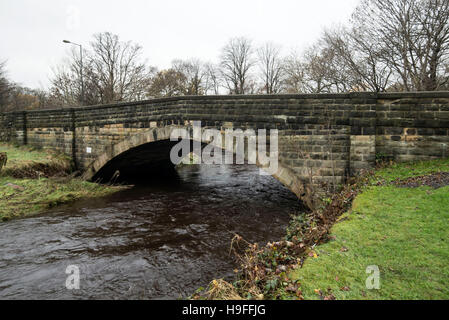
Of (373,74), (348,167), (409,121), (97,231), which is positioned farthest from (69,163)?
(373,74)

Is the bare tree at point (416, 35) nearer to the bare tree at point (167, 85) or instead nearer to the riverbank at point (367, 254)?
the riverbank at point (367, 254)

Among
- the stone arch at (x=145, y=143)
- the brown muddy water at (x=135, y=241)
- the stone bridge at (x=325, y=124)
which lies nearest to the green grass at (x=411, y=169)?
the stone bridge at (x=325, y=124)

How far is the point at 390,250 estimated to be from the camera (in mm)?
3512

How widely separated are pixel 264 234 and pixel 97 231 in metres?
4.08

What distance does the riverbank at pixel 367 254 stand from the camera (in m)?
2.86

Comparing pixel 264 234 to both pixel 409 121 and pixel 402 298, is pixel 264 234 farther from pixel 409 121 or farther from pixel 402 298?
pixel 409 121

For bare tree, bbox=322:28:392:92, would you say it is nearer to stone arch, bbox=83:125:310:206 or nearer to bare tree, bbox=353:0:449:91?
bare tree, bbox=353:0:449:91

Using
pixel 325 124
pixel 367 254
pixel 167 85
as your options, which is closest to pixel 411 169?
pixel 325 124

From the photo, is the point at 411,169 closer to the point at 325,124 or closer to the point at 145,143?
the point at 325,124

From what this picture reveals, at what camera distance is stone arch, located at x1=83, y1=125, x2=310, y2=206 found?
7.32 metres

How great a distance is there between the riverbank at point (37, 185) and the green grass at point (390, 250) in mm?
8244

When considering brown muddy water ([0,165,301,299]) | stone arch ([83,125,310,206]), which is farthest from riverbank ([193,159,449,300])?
stone arch ([83,125,310,206])

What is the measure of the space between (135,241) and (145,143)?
4.59 metres
